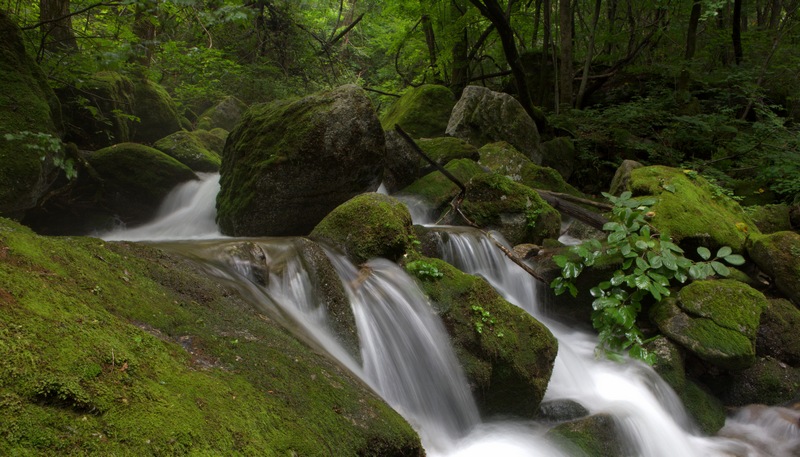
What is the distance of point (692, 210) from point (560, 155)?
575cm

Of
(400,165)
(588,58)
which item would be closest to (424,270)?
(400,165)

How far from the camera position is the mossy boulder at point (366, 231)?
4.52m

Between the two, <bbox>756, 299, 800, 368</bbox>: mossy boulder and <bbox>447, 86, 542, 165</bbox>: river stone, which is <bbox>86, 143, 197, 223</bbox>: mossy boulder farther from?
<bbox>756, 299, 800, 368</bbox>: mossy boulder

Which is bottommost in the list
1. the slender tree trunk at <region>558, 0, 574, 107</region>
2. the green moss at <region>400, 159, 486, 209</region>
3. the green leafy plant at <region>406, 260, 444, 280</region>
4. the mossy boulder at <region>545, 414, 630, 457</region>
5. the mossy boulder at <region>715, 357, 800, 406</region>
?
the mossy boulder at <region>715, 357, 800, 406</region>

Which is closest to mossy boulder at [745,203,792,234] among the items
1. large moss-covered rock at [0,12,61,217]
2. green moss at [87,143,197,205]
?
green moss at [87,143,197,205]

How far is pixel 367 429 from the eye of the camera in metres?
2.16

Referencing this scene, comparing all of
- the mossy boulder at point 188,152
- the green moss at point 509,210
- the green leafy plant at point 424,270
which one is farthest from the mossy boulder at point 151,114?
the green leafy plant at point 424,270

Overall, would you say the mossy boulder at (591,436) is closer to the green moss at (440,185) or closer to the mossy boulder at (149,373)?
the mossy boulder at (149,373)

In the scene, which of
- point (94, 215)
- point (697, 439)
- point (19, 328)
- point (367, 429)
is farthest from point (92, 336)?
point (94, 215)

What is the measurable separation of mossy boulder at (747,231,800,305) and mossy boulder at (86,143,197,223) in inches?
353

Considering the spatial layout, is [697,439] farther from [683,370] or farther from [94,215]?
[94,215]

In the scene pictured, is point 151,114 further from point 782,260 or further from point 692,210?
point 782,260

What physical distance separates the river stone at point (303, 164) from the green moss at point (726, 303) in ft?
14.1

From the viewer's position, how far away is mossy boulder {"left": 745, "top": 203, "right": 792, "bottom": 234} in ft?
25.9
